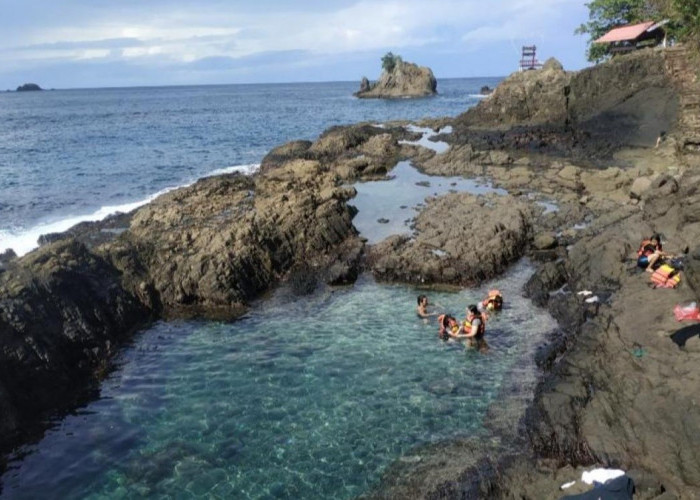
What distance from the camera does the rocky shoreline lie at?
42.6 ft

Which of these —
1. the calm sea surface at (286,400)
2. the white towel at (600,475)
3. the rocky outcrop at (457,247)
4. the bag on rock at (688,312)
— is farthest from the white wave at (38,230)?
the bag on rock at (688,312)

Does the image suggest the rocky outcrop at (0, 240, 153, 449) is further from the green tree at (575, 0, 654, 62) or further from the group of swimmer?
the green tree at (575, 0, 654, 62)

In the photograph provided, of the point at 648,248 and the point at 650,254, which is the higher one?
the point at 648,248

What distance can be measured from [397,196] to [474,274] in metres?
14.1

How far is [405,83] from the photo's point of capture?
16325cm

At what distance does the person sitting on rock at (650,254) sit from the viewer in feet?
67.9

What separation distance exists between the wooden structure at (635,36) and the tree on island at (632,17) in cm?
113

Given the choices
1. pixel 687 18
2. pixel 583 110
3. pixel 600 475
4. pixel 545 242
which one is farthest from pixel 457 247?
pixel 583 110

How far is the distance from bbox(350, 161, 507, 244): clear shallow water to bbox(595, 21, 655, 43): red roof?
99.3ft

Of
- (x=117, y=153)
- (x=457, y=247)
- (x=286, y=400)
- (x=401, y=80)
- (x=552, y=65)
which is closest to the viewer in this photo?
(x=286, y=400)

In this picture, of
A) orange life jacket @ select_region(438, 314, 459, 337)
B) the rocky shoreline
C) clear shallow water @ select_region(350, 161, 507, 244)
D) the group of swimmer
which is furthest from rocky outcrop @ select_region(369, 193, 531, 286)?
orange life jacket @ select_region(438, 314, 459, 337)

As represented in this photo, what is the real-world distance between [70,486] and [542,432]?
11807mm

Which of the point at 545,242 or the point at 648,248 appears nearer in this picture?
the point at 648,248

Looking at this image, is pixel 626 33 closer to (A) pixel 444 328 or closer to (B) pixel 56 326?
(A) pixel 444 328
